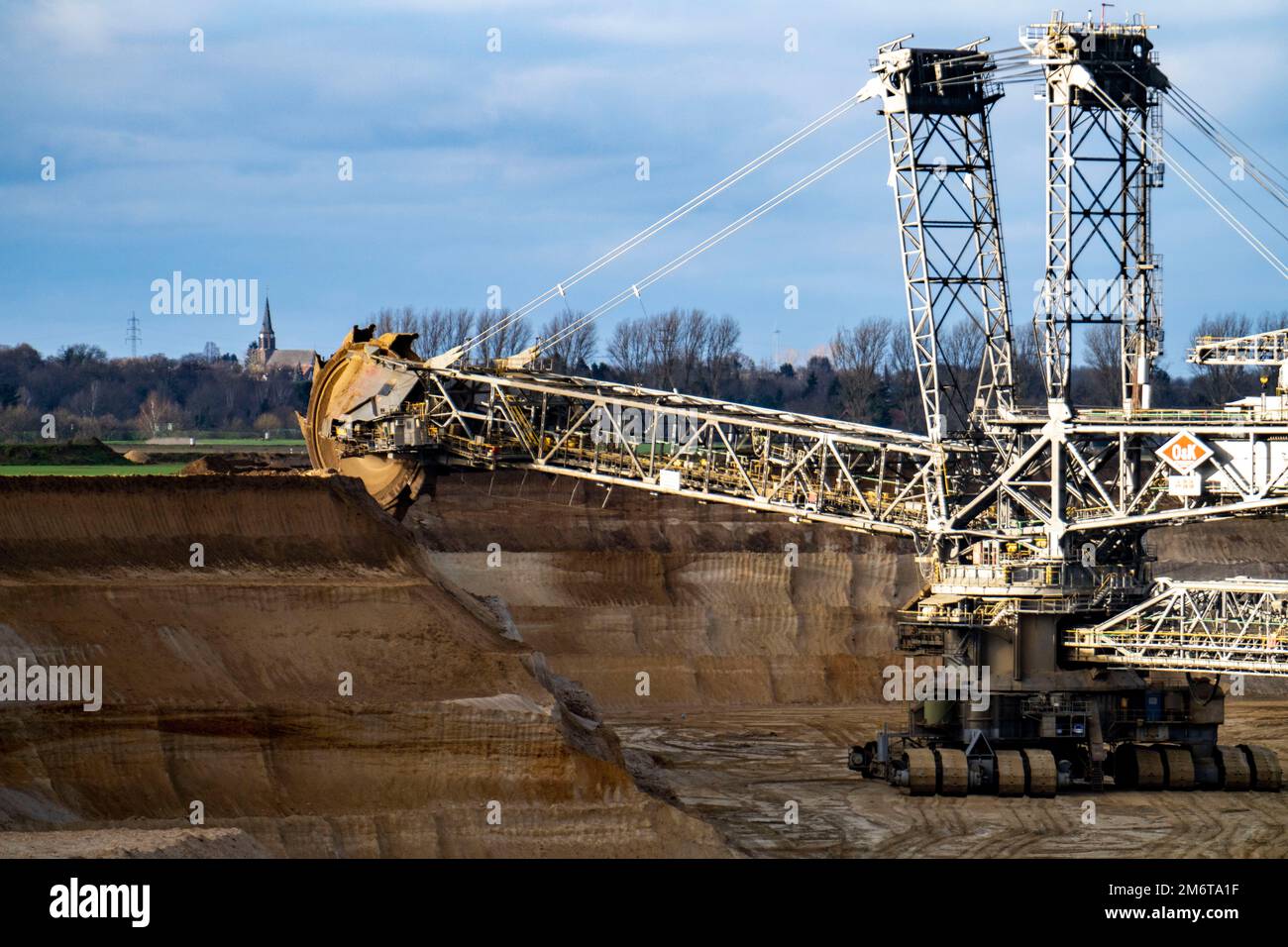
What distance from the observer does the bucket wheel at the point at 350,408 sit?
64625 mm

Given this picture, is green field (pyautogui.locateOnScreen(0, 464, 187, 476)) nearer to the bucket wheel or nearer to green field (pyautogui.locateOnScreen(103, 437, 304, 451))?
the bucket wheel

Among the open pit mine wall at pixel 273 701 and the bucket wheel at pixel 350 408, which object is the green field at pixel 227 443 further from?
the open pit mine wall at pixel 273 701

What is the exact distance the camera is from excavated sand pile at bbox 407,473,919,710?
74.5 m

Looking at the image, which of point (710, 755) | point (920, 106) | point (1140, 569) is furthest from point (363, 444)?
point (1140, 569)

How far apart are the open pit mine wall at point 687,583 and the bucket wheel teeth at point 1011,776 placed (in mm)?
21045

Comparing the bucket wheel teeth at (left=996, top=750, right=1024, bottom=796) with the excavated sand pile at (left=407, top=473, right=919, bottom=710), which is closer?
the bucket wheel teeth at (left=996, top=750, right=1024, bottom=796)

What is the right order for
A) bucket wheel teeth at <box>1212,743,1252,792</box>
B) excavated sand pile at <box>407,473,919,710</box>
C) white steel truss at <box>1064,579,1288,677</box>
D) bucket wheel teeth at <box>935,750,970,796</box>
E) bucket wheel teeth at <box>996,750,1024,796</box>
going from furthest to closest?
excavated sand pile at <box>407,473,919,710</box> < bucket wheel teeth at <box>1212,743,1252,792</box> < bucket wheel teeth at <box>935,750,970,796</box> < bucket wheel teeth at <box>996,750,1024,796</box> < white steel truss at <box>1064,579,1288,677</box>

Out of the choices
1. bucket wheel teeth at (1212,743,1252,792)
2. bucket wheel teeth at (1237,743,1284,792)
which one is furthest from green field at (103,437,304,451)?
bucket wheel teeth at (1237,743,1284,792)

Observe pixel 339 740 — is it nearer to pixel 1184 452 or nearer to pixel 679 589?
pixel 1184 452

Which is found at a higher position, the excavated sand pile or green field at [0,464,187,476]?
green field at [0,464,187,476]

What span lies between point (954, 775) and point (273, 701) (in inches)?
769

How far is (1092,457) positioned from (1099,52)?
10881 millimetres

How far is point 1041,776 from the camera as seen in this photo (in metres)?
52.6

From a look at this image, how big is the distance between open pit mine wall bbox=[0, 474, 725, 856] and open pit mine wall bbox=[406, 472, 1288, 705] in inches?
1060
